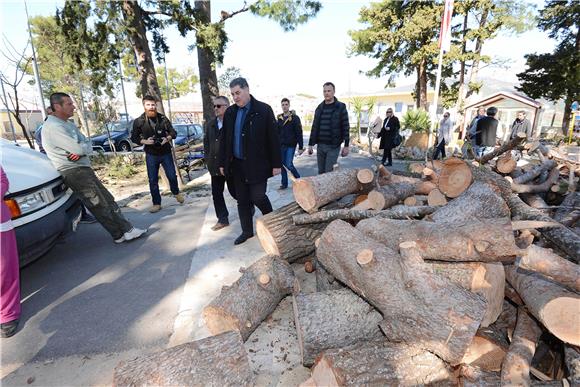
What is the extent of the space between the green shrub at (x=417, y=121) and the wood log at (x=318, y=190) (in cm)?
1195

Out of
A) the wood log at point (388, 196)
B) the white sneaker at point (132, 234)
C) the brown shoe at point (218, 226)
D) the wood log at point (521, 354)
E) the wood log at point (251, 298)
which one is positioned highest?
the wood log at point (388, 196)

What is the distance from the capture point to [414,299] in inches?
74.8

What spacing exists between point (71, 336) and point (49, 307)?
0.62m

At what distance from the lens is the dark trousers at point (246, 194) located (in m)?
3.77

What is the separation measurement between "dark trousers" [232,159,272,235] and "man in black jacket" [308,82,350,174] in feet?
5.86

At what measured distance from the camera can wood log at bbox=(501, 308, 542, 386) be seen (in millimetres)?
1633

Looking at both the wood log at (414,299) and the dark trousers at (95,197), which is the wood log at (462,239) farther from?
the dark trousers at (95,197)

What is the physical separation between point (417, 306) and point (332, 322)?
1.96ft

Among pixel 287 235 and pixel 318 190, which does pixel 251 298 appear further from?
pixel 318 190

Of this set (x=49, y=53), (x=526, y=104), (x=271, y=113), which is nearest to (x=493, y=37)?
(x=526, y=104)

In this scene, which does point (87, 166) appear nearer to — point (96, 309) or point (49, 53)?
point (96, 309)

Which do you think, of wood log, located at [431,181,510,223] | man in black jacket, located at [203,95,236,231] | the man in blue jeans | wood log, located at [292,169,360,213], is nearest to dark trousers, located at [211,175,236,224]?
man in black jacket, located at [203,95,236,231]

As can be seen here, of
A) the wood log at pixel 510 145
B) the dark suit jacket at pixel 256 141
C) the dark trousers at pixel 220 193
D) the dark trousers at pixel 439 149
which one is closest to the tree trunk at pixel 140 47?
the dark trousers at pixel 220 193

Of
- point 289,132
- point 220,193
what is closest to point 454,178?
point 220,193
